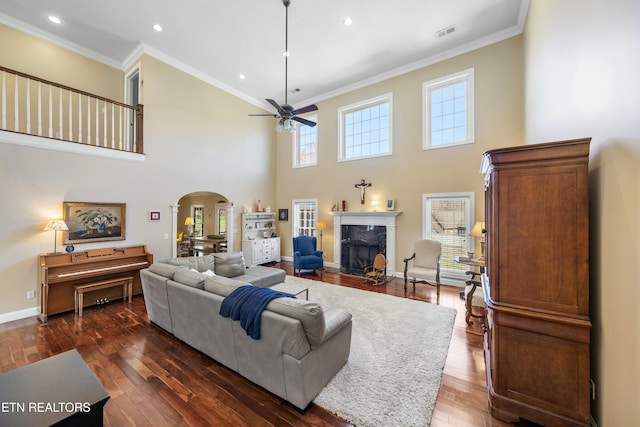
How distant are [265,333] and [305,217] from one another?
19.6 feet

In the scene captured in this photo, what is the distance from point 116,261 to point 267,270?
2.78 meters

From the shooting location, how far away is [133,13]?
14.3ft

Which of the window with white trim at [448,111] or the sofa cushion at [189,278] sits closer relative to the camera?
the sofa cushion at [189,278]

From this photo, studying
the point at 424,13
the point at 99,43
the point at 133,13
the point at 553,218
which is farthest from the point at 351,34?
the point at 99,43

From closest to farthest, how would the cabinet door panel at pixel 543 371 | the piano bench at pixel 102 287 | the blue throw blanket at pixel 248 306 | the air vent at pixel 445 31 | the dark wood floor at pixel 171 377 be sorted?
1. the cabinet door panel at pixel 543 371
2. the dark wood floor at pixel 171 377
3. the blue throw blanket at pixel 248 306
4. the piano bench at pixel 102 287
5. the air vent at pixel 445 31

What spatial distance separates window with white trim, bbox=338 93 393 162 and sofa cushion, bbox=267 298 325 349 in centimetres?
520

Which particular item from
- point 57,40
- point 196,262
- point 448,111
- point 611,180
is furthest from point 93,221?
point 448,111

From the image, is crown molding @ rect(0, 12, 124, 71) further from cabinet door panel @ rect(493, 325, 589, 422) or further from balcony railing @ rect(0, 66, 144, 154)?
cabinet door panel @ rect(493, 325, 589, 422)

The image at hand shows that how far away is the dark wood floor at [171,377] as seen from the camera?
6.22 ft

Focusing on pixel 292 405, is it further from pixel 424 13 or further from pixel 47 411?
pixel 424 13

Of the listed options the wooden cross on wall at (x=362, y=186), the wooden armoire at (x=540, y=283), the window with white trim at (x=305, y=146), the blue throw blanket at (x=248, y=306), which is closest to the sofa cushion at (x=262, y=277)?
the blue throw blanket at (x=248, y=306)

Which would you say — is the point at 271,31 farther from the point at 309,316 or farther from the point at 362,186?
the point at 309,316

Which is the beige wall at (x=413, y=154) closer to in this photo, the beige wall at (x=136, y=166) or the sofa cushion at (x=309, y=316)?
the beige wall at (x=136, y=166)

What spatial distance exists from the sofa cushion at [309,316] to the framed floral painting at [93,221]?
4.41 meters
